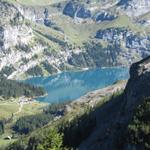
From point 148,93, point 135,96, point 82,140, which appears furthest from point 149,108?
point 82,140

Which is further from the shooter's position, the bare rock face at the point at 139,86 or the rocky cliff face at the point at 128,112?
the bare rock face at the point at 139,86

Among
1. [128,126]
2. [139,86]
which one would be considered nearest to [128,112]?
[139,86]

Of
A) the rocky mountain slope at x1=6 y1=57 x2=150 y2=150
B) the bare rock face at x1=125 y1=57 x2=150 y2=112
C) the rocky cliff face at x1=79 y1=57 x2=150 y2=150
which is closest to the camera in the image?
the rocky mountain slope at x1=6 y1=57 x2=150 y2=150

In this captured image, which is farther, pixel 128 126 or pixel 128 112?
pixel 128 112

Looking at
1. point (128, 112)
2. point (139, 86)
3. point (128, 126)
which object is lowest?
point (128, 112)

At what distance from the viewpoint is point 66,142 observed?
112625 mm

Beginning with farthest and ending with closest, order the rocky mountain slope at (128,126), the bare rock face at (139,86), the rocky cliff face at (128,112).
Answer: the bare rock face at (139,86)
the rocky cliff face at (128,112)
the rocky mountain slope at (128,126)

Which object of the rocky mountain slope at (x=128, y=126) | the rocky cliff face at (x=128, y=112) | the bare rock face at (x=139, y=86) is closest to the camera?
the rocky mountain slope at (x=128, y=126)

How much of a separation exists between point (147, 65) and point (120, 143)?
23266 mm

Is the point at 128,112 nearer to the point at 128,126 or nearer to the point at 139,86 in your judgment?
the point at 139,86

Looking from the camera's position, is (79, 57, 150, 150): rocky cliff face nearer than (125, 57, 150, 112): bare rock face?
Yes

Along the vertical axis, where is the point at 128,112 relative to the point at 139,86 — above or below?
below

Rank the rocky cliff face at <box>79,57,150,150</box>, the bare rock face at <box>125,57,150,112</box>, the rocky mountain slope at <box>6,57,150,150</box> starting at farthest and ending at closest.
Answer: the bare rock face at <box>125,57,150,112</box>
the rocky cliff face at <box>79,57,150,150</box>
the rocky mountain slope at <box>6,57,150,150</box>

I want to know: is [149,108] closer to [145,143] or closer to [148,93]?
[145,143]
